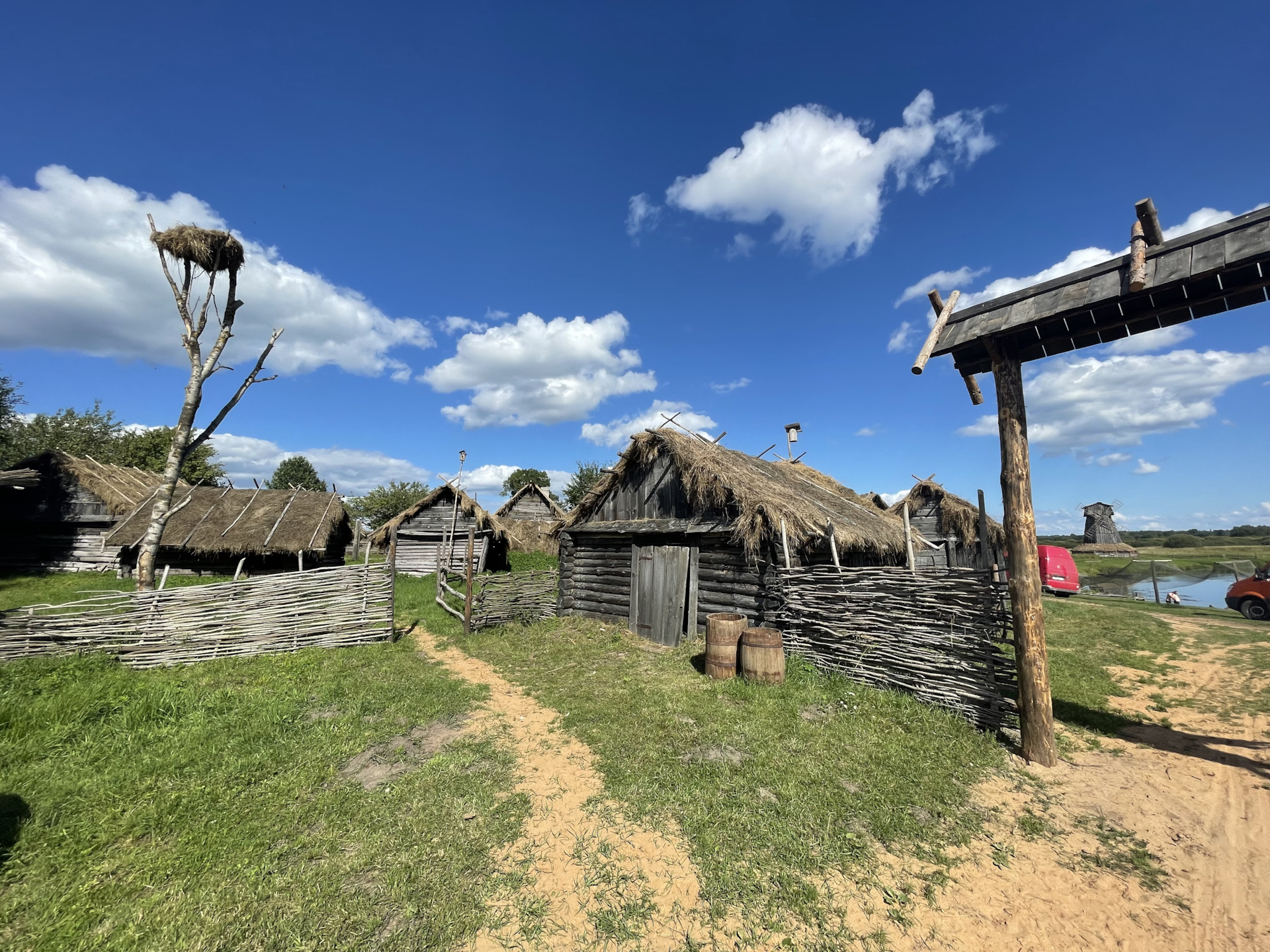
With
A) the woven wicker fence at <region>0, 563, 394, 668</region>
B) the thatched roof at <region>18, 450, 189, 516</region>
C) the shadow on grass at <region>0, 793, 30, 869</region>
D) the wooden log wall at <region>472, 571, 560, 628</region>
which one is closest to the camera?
the shadow on grass at <region>0, 793, 30, 869</region>

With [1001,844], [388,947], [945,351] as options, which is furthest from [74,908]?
[945,351]

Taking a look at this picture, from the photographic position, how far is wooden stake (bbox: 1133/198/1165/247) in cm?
527

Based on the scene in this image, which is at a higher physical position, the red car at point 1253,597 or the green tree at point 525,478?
the green tree at point 525,478

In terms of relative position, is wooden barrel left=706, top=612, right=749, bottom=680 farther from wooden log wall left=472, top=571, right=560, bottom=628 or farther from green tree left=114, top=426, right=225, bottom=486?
green tree left=114, top=426, right=225, bottom=486

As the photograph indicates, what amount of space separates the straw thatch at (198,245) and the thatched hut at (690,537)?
35.3 feet

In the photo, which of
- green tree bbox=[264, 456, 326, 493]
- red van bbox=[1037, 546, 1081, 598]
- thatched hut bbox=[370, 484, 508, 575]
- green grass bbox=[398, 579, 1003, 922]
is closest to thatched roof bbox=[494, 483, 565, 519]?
thatched hut bbox=[370, 484, 508, 575]

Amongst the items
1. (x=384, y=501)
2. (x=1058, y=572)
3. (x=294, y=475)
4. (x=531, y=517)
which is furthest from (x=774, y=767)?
(x=294, y=475)

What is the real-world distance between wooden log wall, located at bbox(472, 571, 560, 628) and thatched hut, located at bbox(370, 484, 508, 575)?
980 centimetres

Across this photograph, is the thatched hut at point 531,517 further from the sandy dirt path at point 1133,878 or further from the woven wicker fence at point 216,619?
the sandy dirt path at point 1133,878

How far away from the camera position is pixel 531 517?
31656 millimetres

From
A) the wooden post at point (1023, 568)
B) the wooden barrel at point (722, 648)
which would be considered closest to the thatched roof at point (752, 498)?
the wooden barrel at point (722, 648)

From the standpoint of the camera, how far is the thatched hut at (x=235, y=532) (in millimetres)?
19922

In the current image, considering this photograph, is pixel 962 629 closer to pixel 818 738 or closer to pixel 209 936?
pixel 818 738

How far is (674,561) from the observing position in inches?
A: 459
